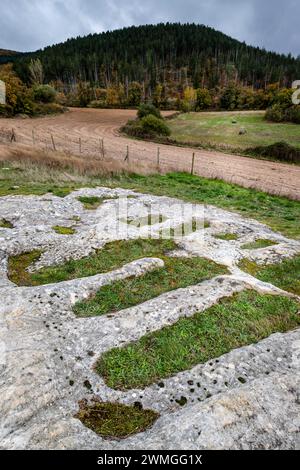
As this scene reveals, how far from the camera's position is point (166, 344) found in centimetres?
612

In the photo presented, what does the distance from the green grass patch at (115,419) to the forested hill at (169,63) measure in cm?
13838

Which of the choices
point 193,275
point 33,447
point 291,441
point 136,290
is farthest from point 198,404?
point 193,275

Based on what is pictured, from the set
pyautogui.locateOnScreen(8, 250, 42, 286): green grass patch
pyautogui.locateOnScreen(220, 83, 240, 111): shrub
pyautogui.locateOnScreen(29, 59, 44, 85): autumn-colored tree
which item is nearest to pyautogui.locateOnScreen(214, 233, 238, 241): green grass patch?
pyautogui.locateOnScreen(8, 250, 42, 286): green grass patch

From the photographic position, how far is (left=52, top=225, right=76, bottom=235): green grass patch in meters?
11.2

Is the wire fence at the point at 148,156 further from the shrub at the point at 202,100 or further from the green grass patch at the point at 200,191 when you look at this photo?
the shrub at the point at 202,100

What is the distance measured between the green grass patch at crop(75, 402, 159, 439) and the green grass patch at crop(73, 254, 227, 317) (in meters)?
2.39

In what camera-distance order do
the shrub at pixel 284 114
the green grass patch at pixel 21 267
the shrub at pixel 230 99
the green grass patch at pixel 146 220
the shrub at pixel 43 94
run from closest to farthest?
1. the green grass patch at pixel 21 267
2. the green grass patch at pixel 146 220
3. the shrub at pixel 284 114
4. the shrub at pixel 43 94
5. the shrub at pixel 230 99

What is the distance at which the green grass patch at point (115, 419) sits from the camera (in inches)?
179

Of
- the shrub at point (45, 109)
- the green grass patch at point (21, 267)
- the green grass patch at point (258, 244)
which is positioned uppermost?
the shrub at point (45, 109)

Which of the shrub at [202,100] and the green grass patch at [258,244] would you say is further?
the shrub at [202,100]

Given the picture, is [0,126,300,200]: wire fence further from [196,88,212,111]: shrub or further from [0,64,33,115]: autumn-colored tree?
[196,88,212,111]: shrub

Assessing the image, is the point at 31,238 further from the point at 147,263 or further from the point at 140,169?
the point at 140,169

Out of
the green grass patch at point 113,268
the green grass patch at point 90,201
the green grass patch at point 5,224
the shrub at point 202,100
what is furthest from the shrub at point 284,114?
the green grass patch at point 5,224

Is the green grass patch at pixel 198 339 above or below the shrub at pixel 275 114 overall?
below
